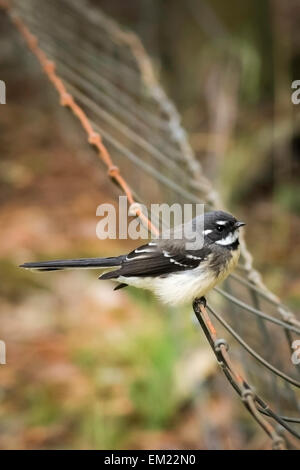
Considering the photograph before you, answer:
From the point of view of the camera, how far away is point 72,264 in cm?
206

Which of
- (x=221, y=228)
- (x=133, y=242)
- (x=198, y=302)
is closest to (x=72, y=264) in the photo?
(x=198, y=302)

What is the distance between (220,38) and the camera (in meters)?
6.07

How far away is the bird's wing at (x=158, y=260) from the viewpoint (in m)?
2.34

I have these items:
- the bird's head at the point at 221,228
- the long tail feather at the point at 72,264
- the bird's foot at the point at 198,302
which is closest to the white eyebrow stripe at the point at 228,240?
the bird's head at the point at 221,228

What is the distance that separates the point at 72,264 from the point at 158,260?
0.44m

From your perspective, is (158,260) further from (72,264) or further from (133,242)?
(133,242)

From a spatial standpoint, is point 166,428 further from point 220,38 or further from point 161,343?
point 220,38

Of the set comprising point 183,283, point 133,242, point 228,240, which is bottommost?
point 183,283

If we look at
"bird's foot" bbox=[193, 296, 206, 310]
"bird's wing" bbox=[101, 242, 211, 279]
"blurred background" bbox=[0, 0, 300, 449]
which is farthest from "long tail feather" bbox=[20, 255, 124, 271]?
"blurred background" bbox=[0, 0, 300, 449]

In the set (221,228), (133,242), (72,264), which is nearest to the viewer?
(72,264)

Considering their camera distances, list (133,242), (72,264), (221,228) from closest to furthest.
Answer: (72,264) → (221,228) → (133,242)

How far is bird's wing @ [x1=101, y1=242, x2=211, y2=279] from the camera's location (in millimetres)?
2342

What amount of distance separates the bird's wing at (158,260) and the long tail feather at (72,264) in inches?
1.7

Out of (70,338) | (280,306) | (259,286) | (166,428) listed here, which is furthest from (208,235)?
(70,338)
